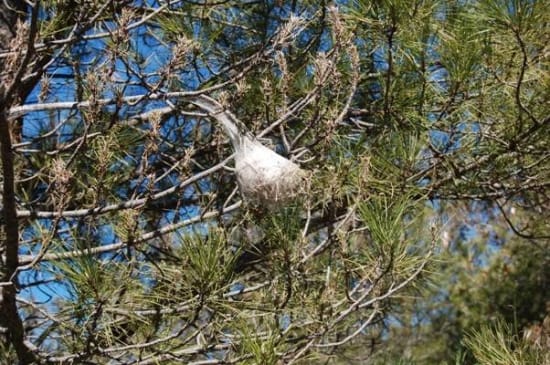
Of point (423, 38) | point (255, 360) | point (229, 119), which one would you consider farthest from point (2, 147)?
point (423, 38)

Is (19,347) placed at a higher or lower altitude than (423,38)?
lower

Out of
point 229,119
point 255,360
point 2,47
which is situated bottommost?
point 255,360

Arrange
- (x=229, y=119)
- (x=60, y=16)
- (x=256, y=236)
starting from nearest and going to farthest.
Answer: (x=229, y=119) < (x=60, y=16) < (x=256, y=236)

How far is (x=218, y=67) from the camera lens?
71.0 inches

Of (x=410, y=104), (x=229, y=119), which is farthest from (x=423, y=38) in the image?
(x=229, y=119)

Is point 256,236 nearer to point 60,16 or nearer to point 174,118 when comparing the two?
point 174,118

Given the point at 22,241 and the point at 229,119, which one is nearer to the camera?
the point at 229,119

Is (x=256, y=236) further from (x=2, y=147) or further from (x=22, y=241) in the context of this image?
(x=2, y=147)

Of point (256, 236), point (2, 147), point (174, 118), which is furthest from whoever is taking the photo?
point (174, 118)

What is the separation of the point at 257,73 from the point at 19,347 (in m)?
0.75

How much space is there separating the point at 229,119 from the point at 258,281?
58 cm

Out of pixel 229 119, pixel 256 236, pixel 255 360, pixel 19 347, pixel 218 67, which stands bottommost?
pixel 255 360

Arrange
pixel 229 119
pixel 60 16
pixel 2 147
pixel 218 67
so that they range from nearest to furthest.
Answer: pixel 2 147 < pixel 229 119 < pixel 60 16 < pixel 218 67

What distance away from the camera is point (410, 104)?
1.67m
